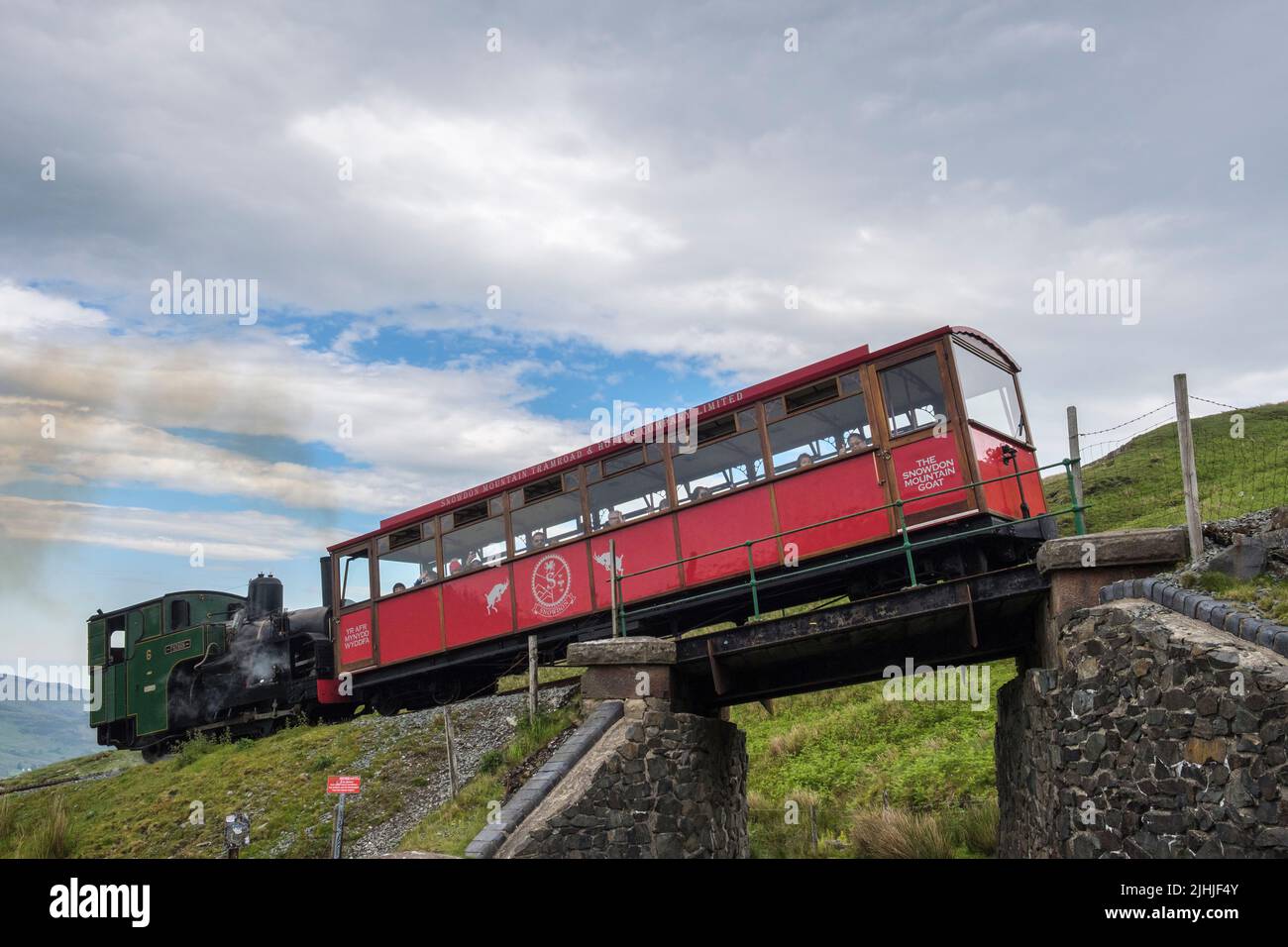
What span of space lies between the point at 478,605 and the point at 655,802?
612 centimetres

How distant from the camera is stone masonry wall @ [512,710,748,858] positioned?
10.0 metres

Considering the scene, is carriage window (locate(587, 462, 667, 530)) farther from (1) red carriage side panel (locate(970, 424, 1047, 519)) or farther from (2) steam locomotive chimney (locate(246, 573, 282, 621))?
(2) steam locomotive chimney (locate(246, 573, 282, 621))

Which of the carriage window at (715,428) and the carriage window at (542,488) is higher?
the carriage window at (715,428)

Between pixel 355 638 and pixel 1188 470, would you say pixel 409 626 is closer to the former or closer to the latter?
pixel 355 638

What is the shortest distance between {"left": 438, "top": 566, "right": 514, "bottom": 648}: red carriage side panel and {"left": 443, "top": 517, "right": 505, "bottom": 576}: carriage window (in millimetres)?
157

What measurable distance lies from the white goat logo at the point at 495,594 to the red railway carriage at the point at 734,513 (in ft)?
0.08

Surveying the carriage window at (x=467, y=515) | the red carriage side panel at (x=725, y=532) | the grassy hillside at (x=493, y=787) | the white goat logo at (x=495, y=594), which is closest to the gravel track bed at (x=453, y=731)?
the grassy hillside at (x=493, y=787)

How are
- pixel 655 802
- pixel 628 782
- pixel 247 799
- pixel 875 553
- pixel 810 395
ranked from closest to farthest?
1. pixel 628 782
2. pixel 655 802
3. pixel 875 553
4. pixel 810 395
5. pixel 247 799

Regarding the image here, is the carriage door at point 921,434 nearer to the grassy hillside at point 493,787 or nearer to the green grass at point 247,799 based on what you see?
the grassy hillside at point 493,787

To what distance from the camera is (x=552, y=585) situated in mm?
15156

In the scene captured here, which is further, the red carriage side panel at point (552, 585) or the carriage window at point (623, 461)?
the red carriage side panel at point (552, 585)

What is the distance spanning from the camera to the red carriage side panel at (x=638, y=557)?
13938 millimetres

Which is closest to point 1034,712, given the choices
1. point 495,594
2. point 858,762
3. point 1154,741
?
point 1154,741
